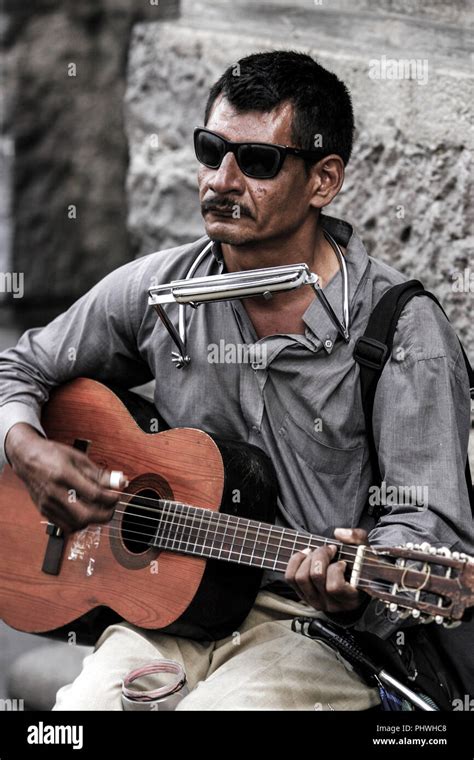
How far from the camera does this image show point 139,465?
285cm

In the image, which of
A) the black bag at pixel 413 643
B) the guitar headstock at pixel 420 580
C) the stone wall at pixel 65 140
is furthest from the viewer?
the stone wall at pixel 65 140

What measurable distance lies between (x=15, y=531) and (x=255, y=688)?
799 millimetres

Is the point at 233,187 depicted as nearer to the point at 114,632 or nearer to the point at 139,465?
the point at 139,465

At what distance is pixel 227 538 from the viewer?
2650 mm

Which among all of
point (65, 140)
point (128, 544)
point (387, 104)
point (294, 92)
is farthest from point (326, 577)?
point (65, 140)

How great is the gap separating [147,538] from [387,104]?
1557mm

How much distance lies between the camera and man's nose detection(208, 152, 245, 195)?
2707 mm

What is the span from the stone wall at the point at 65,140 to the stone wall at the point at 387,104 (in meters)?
0.30

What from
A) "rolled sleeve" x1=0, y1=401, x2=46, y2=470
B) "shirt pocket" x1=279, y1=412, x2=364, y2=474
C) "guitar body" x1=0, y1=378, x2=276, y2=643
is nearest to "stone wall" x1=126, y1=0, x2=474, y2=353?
"shirt pocket" x1=279, y1=412, x2=364, y2=474

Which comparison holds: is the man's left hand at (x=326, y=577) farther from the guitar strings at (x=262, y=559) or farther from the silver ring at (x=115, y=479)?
the silver ring at (x=115, y=479)

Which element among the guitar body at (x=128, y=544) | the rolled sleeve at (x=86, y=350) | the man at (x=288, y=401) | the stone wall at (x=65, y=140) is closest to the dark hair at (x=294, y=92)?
the man at (x=288, y=401)

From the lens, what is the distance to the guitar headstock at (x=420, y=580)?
225 cm

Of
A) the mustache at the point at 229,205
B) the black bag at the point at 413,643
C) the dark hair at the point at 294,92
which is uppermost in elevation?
the dark hair at the point at 294,92

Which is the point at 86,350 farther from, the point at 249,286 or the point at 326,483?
the point at 326,483
